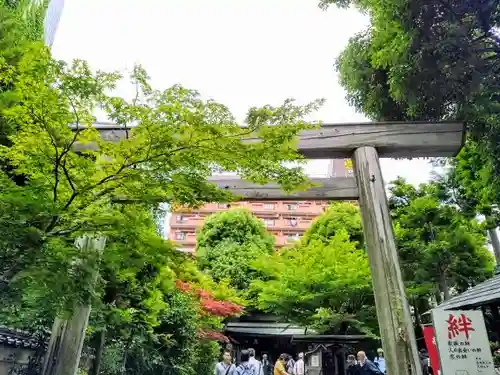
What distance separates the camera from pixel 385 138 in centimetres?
433

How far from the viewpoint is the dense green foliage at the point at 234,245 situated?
21312 millimetres

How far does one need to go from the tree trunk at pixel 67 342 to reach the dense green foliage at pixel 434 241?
877 cm

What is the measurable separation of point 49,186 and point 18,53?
2.48 m

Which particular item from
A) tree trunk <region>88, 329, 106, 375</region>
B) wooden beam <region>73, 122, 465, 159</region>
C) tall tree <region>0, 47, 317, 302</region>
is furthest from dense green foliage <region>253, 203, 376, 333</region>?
tall tree <region>0, 47, 317, 302</region>

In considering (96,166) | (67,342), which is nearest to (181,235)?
(67,342)

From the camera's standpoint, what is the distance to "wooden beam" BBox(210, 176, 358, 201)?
4.50 metres

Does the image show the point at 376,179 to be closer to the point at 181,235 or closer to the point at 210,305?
the point at 210,305

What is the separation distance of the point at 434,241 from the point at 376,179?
7.32 meters

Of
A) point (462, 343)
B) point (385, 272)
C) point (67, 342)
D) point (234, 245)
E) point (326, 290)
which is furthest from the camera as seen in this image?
point (234, 245)

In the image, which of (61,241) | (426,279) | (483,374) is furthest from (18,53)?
(426,279)

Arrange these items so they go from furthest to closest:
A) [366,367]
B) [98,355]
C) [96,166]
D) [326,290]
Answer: [326,290] → [366,367] → [98,355] → [96,166]

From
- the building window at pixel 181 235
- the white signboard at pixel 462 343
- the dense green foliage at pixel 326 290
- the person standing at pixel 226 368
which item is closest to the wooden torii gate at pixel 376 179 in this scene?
the white signboard at pixel 462 343

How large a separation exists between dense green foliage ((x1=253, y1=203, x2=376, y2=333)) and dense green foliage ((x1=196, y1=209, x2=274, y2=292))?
5.83 m

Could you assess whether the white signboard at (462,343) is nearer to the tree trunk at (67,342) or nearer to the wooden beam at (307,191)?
the wooden beam at (307,191)
